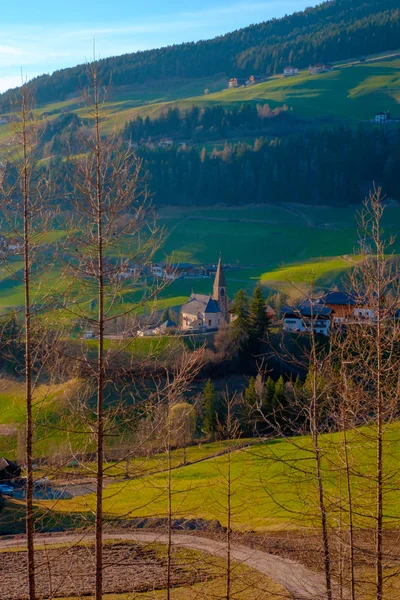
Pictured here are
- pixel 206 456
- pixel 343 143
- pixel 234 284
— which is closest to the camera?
pixel 206 456

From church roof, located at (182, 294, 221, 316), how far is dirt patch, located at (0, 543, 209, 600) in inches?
1559

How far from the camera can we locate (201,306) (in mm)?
63062

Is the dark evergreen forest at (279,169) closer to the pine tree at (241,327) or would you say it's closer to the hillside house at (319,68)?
the hillside house at (319,68)

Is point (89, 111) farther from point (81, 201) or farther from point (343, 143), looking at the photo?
point (343, 143)

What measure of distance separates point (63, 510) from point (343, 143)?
107 m

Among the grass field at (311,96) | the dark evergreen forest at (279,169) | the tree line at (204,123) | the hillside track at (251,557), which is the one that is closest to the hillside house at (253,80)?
the grass field at (311,96)

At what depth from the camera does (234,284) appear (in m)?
82.2

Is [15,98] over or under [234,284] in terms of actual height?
over

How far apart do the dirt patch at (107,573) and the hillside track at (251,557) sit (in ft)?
2.82

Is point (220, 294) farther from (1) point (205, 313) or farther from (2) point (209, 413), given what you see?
(2) point (209, 413)

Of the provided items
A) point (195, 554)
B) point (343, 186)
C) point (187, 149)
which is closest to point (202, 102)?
point (187, 149)

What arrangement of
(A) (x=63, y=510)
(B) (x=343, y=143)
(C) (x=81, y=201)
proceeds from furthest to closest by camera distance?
(B) (x=343, y=143) < (A) (x=63, y=510) < (C) (x=81, y=201)

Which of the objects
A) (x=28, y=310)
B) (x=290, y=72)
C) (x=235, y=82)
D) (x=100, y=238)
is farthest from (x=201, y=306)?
(x=290, y=72)

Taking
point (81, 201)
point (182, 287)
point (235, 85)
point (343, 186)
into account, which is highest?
point (235, 85)
